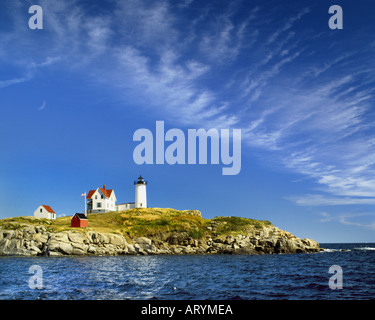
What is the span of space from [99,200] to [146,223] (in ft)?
88.9

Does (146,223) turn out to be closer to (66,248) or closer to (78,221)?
(78,221)

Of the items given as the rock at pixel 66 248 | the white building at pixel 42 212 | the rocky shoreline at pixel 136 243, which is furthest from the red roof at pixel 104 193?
the rock at pixel 66 248

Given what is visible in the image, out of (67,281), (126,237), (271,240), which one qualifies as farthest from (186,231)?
(67,281)

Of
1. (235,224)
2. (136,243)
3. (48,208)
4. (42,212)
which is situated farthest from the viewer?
(48,208)

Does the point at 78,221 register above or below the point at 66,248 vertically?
above

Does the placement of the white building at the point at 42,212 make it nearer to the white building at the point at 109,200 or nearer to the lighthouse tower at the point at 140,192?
the white building at the point at 109,200

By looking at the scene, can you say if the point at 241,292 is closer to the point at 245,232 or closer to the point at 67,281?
the point at 67,281

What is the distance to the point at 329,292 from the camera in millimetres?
24594

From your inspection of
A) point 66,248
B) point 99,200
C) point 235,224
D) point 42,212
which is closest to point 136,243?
point 66,248

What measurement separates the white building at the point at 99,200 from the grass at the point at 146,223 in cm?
573

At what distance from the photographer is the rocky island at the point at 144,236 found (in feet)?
232

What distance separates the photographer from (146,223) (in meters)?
93.9
